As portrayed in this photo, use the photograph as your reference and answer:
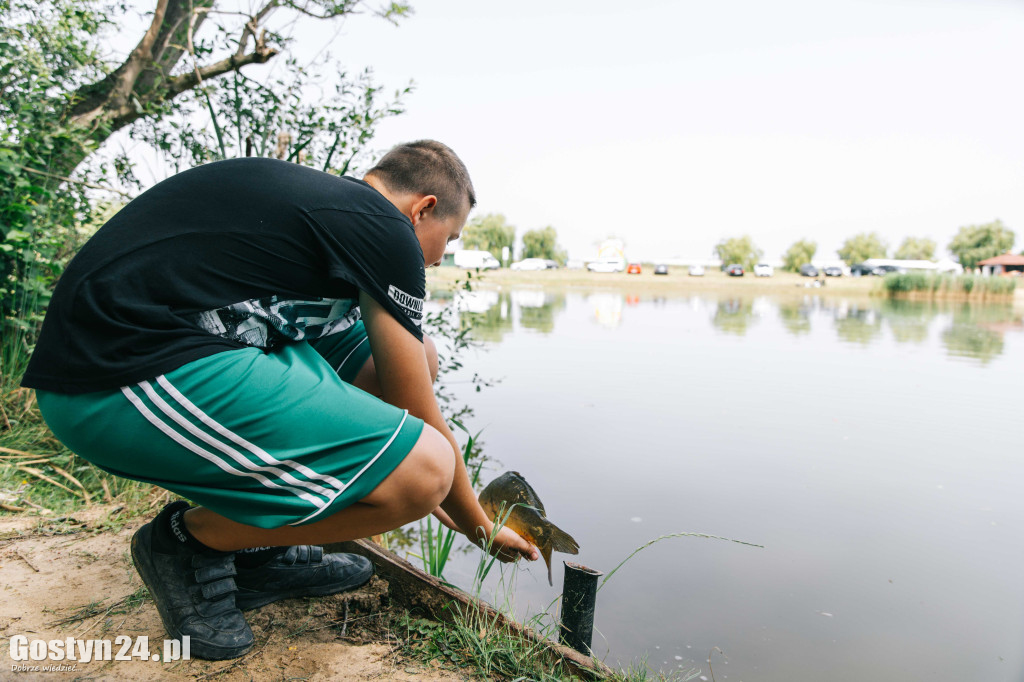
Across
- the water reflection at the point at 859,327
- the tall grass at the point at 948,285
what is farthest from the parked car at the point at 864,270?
the water reflection at the point at 859,327

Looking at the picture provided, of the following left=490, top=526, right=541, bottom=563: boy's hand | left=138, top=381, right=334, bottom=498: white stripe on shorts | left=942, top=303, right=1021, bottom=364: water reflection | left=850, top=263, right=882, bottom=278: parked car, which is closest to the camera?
left=138, top=381, right=334, bottom=498: white stripe on shorts

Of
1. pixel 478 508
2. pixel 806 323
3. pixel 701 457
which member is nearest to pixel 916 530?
pixel 701 457

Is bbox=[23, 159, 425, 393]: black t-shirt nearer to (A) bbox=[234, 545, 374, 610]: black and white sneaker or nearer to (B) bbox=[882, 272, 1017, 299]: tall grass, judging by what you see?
(A) bbox=[234, 545, 374, 610]: black and white sneaker

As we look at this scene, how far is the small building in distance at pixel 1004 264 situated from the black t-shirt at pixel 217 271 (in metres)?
81.5

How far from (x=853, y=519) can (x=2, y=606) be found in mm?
4513

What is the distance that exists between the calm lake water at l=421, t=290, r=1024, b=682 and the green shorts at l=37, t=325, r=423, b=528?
1712 mm

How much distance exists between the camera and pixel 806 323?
18.1m

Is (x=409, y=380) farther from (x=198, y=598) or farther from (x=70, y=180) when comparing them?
(x=70, y=180)

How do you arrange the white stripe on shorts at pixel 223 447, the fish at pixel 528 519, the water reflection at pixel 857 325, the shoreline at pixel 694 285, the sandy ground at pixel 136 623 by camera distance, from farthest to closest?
the shoreline at pixel 694 285
the water reflection at pixel 857 325
the fish at pixel 528 519
the sandy ground at pixel 136 623
the white stripe on shorts at pixel 223 447

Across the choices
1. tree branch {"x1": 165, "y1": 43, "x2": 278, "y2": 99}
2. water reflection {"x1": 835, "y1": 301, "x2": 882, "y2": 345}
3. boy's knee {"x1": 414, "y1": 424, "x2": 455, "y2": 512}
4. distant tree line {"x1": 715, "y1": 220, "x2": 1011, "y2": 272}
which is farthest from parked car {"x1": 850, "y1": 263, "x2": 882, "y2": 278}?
boy's knee {"x1": 414, "y1": 424, "x2": 455, "y2": 512}

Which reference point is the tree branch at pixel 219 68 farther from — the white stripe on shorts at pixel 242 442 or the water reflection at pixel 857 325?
the water reflection at pixel 857 325

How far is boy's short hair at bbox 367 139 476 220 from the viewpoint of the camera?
1.95 m

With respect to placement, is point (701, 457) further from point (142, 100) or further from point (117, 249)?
point (142, 100)

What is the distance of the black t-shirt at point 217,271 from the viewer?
1.45 m
